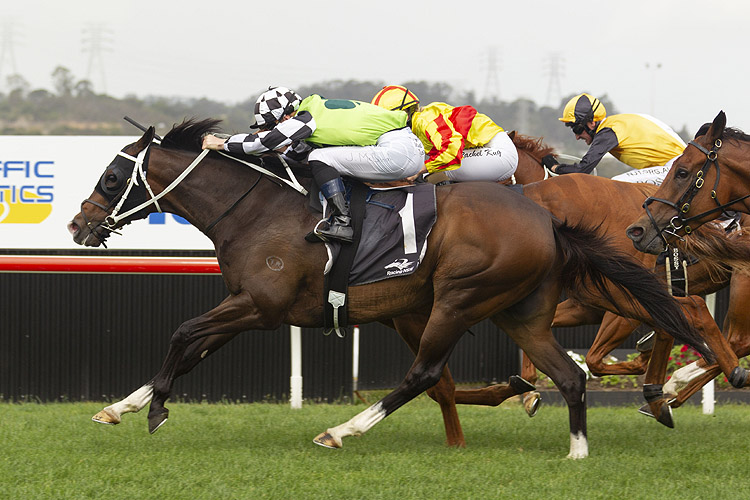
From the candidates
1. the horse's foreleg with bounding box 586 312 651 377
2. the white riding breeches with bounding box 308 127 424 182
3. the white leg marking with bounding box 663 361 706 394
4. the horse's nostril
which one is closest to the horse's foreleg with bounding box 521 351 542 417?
the horse's foreleg with bounding box 586 312 651 377

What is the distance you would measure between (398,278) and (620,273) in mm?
1129

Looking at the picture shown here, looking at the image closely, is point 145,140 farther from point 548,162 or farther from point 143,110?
point 143,110

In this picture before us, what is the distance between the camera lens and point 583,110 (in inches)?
238

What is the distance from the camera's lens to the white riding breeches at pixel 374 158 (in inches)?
182

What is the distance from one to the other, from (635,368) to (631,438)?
69 centimetres

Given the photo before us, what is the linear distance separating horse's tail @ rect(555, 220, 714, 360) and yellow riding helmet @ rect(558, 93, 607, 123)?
5.03ft

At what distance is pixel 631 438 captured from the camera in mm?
5297

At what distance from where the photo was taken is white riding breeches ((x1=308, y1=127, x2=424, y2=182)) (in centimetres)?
461

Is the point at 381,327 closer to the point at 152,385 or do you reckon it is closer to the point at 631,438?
the point at 631,438

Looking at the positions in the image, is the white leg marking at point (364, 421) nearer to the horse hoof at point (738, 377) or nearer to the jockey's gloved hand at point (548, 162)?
the horse hoof at point (738, 377)

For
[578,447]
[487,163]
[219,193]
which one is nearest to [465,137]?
[487,163]

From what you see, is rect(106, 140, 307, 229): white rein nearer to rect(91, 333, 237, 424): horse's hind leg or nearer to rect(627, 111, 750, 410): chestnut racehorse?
rect(91, 333, 237, 424): horse's hind leg

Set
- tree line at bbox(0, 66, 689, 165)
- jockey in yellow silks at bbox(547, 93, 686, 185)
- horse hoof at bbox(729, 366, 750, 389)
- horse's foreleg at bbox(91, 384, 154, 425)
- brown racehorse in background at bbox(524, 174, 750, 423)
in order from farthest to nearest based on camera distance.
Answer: tree line at bbox(0, 66, 689, 165) < jockey in yellow silks at bbox(547, 93, 686, 185) < brown racehorse in background at bbox(524, 174, 750, 423) < horse hoof at bbox(729, 366, 750, 389) < horse's foreleg at bbox(91, 384, 154, 425)

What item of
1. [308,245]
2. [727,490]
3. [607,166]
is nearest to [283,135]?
[308,245]
